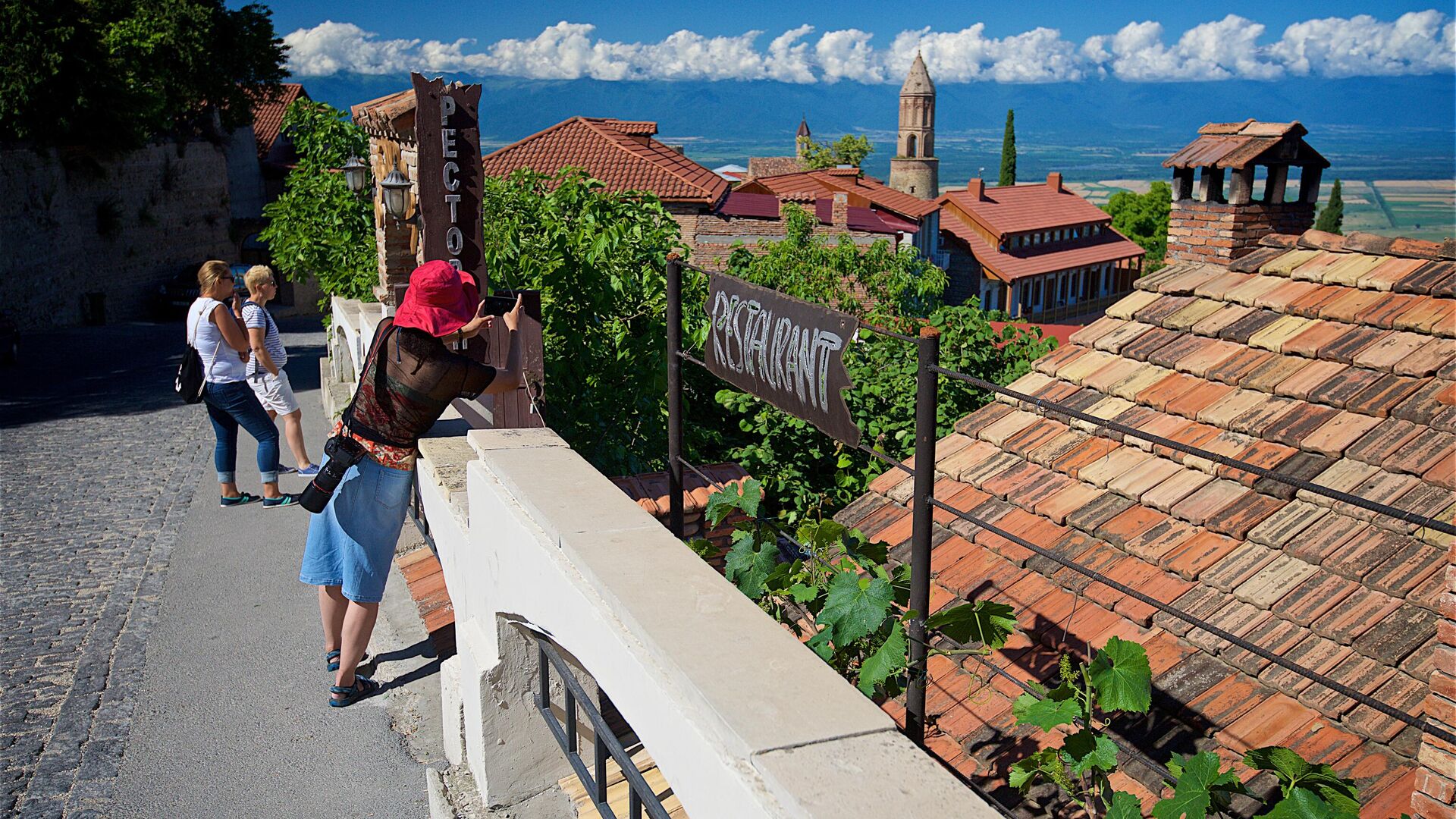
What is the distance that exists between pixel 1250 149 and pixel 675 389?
513 cm

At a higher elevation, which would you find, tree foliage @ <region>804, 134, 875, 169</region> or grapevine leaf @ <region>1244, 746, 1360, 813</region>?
tree foliage @ <region>804, 134, 875, 169</region>

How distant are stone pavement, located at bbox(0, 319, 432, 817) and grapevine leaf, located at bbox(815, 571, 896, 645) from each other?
198cm

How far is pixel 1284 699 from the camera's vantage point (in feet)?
11.4

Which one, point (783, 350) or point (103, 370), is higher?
point (783, 350)

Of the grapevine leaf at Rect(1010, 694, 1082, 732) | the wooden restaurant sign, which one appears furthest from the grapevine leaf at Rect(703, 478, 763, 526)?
the grapevine leaf at Rect(1010, 694, 1082, 732)

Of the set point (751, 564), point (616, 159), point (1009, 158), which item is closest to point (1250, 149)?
point (751, 564)

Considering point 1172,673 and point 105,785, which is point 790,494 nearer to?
point 1172,673

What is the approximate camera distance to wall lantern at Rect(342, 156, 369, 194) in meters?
10.4

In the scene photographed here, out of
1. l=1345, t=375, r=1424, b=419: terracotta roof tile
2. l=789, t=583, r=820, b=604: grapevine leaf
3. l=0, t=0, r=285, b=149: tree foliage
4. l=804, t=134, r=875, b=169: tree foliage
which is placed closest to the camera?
l=789, t=583, r=820, b=604: grapevine leaf

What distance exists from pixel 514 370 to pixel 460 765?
150 centimetres

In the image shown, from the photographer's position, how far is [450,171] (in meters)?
5.63

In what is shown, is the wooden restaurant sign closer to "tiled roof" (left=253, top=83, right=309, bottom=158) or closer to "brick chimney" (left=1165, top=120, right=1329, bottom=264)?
"brick chimney" (left=1165, top=120, right=1329, bottom=264)

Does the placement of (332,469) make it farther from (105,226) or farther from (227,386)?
(105,226)

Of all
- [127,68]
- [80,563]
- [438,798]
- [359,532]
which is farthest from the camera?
[127,68]
